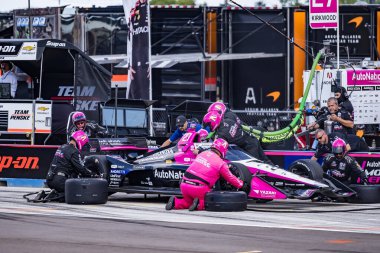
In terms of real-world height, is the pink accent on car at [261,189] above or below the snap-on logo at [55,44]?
below

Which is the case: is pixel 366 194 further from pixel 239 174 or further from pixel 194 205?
pixel 194 205

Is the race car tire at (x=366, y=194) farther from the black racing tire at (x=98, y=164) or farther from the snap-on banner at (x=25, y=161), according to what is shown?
the snap-on banner at (x=25, y=161)

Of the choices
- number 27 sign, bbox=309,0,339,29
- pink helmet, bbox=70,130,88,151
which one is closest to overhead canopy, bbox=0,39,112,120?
number 27 sign, bbox=309,0,339,29

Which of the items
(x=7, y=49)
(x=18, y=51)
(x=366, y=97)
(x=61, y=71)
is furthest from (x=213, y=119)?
(x=61, y=71)

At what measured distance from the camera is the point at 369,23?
30.8 m

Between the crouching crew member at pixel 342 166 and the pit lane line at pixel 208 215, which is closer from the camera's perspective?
the pit lane line at pixel 208 215

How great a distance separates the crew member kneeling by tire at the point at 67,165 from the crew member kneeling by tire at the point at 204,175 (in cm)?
212

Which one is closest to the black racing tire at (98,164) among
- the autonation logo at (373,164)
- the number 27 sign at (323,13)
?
the autonation logo at (373,164)

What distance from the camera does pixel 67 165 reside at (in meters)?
18.4

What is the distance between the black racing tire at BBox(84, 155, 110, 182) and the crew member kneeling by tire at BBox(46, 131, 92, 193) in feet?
0.91

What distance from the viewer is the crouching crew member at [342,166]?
18750 millimetres

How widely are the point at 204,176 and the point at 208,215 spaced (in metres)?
0.86

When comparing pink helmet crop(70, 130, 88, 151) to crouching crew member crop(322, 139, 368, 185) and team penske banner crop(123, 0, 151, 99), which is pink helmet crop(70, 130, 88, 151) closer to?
crouching crew member crop(322, 139, 368, 185)

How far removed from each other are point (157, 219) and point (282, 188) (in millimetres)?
2807
